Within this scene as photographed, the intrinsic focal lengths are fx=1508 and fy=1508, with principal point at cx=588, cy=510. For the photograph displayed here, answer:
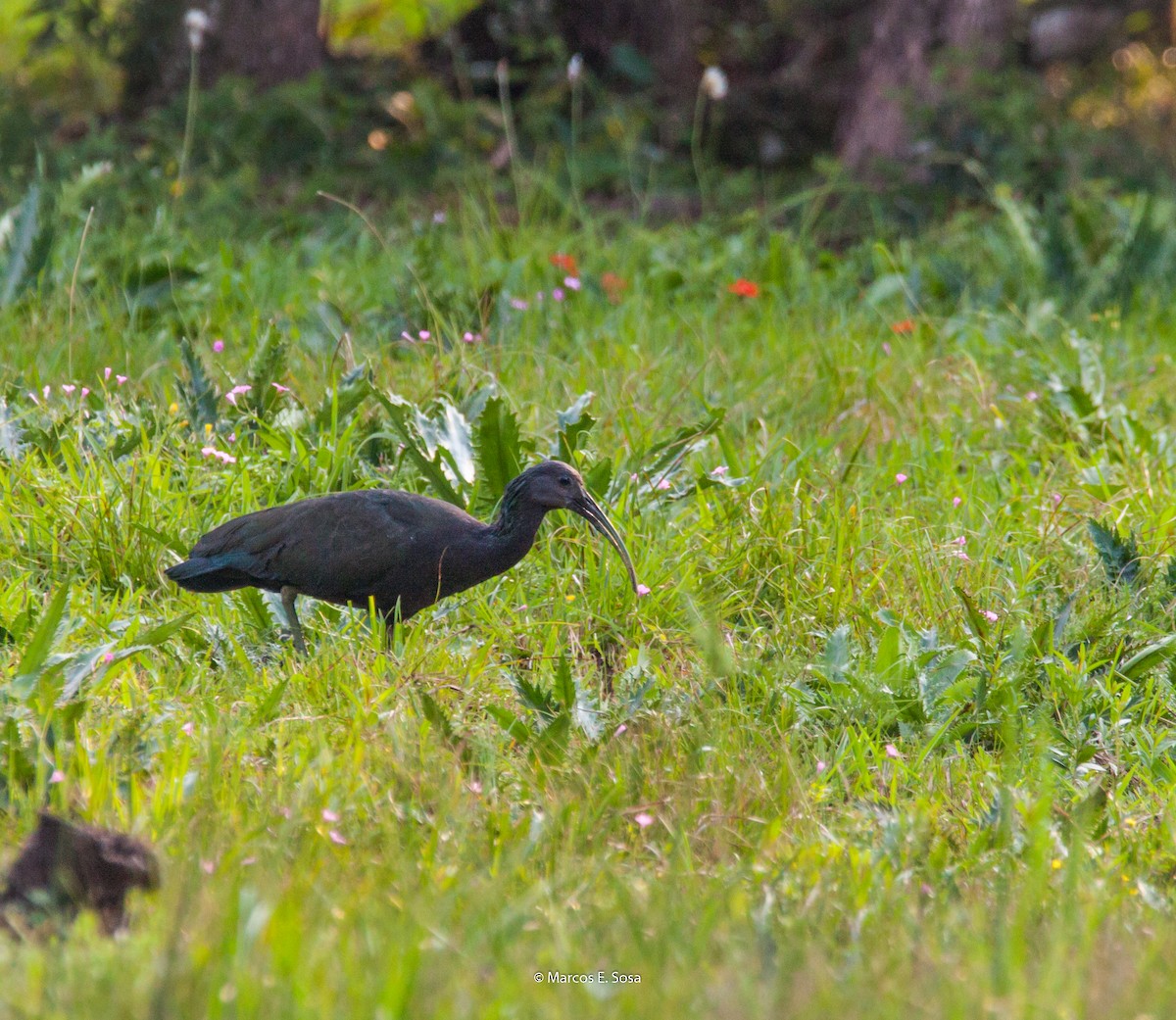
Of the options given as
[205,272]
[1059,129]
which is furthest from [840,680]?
[1059,129]

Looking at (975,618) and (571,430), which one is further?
(571,430)

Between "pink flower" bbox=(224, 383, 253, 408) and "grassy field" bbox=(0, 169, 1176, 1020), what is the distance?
0.17ft

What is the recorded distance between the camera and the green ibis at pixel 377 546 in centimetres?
420

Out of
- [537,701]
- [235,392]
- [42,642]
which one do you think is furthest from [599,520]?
[42,642]

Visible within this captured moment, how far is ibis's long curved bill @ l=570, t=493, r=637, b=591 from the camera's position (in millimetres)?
4332

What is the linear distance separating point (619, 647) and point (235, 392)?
1578mm

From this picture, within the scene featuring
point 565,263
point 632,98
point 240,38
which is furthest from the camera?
point 632,98

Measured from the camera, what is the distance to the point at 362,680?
12.7 feet

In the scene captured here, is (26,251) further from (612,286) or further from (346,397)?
(612,286)

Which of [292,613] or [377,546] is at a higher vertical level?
[377,546]

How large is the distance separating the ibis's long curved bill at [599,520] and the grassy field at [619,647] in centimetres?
24

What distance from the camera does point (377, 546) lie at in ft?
13.8

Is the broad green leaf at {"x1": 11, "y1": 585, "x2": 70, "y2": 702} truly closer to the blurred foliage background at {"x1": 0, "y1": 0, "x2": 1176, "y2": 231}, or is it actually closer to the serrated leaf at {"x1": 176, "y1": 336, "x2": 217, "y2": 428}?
the serrated leaf at {"x1": 176, "y1": 336, "x2": 217, "y2": 428}

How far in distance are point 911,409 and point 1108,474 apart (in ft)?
2.68
